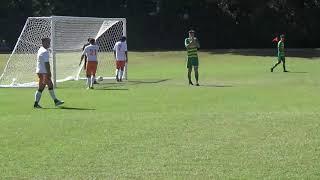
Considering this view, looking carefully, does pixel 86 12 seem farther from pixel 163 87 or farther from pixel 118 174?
pixel 118 174

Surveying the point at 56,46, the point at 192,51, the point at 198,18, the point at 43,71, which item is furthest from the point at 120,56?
the point at 198,18

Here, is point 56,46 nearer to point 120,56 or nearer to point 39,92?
point 120,56

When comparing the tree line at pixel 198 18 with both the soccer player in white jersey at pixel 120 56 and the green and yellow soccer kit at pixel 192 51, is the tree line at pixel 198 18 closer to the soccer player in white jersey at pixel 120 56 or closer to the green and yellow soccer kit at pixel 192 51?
the soccer player in white jersey at pixel 120 56

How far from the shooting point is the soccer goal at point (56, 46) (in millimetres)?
25500

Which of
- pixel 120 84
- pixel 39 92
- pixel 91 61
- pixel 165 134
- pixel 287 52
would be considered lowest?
pixel 287 52

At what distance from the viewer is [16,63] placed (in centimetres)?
2678

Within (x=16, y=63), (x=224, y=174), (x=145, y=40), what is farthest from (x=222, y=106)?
(x=145, y=40)

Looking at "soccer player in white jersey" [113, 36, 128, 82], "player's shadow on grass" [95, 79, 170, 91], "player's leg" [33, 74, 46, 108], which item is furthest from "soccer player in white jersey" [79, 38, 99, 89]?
"player's leg" [33, 74, 46, 108]

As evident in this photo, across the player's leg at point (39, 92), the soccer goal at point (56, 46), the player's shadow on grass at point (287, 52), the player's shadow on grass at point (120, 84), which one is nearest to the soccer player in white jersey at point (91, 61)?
the player's shadow on grass at point (120, 84)

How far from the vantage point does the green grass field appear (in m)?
8.48

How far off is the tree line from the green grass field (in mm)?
27937

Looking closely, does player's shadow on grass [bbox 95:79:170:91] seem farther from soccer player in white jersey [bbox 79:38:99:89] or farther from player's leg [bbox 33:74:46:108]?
player's leg [bbox 33:74:46:108]

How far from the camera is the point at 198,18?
52438 mm

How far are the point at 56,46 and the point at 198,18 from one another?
28367 mm
